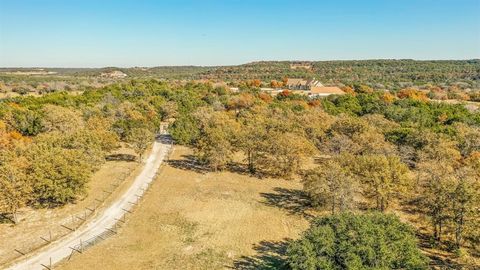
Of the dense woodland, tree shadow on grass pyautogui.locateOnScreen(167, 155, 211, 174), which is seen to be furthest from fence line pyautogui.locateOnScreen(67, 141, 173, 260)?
tree shadow on grass pyautogui.locateOnScreen(167, 155, 211, 174)

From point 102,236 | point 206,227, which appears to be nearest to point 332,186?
point 206,227

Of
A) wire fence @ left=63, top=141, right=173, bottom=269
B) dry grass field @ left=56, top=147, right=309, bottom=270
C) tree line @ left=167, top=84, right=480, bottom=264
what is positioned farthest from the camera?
tree line @ left=167, top=84, right=480, bottom=264

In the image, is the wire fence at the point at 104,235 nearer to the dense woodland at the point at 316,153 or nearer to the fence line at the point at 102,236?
the fence line at the point at 102,236

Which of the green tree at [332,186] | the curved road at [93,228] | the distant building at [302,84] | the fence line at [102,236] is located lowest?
the fence line at [102,236]

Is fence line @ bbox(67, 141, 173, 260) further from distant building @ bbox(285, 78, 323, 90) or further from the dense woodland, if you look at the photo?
distant building @ bbox(285, 78, 323, 90)

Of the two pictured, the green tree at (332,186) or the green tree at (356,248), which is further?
the green tree at (332,186)

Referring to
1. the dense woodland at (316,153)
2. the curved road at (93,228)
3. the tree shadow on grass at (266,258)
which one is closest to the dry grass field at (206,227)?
the tree shadow on grass at (266,258)
